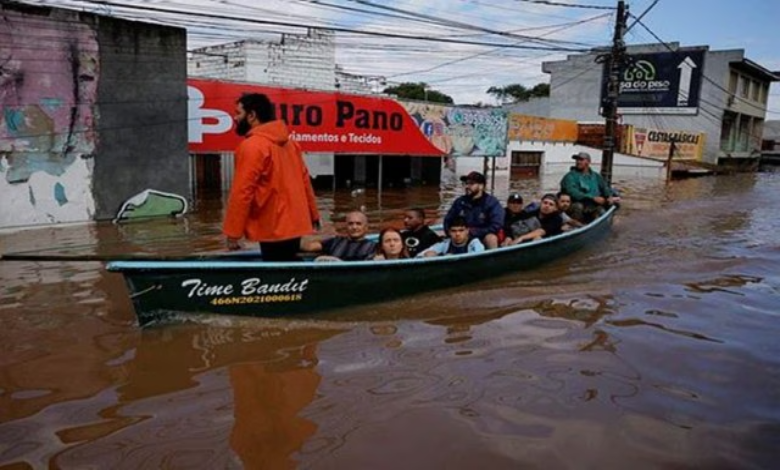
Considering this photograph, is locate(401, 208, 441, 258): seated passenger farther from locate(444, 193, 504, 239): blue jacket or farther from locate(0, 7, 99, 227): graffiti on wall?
locate(0, 7, 99, 227): graffiti on wall

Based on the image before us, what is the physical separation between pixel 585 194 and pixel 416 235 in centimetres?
488

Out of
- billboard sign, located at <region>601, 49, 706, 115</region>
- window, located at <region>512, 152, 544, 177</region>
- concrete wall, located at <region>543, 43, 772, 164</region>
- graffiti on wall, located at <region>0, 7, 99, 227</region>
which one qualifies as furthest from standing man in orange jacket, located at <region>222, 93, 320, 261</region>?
concrete wall, located at <region>543, 43, 772, 164</region>

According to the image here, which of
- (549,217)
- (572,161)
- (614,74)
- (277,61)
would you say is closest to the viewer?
(549,217)

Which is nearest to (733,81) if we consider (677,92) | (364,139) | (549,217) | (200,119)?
(677,92)

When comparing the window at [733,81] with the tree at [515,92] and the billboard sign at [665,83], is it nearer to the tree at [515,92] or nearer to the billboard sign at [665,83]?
the billboard sign at [665,83]

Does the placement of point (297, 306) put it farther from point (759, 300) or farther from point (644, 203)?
point (644, 203)

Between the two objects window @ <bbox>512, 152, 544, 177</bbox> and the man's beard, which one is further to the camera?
window @ <bbox>512, 152, 544, 177</bbox>

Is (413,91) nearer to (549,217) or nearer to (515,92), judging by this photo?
(515,92)

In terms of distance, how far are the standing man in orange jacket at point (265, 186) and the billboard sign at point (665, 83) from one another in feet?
119

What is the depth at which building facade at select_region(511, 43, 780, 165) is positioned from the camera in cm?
3838

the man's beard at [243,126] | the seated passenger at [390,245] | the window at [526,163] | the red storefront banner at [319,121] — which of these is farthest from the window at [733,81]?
the man's beard at [243,126]

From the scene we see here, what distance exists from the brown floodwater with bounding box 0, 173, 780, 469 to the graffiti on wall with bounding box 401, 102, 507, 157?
40.1 ft

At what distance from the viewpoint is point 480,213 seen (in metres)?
7.67

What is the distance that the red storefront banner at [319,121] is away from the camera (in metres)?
13.9
